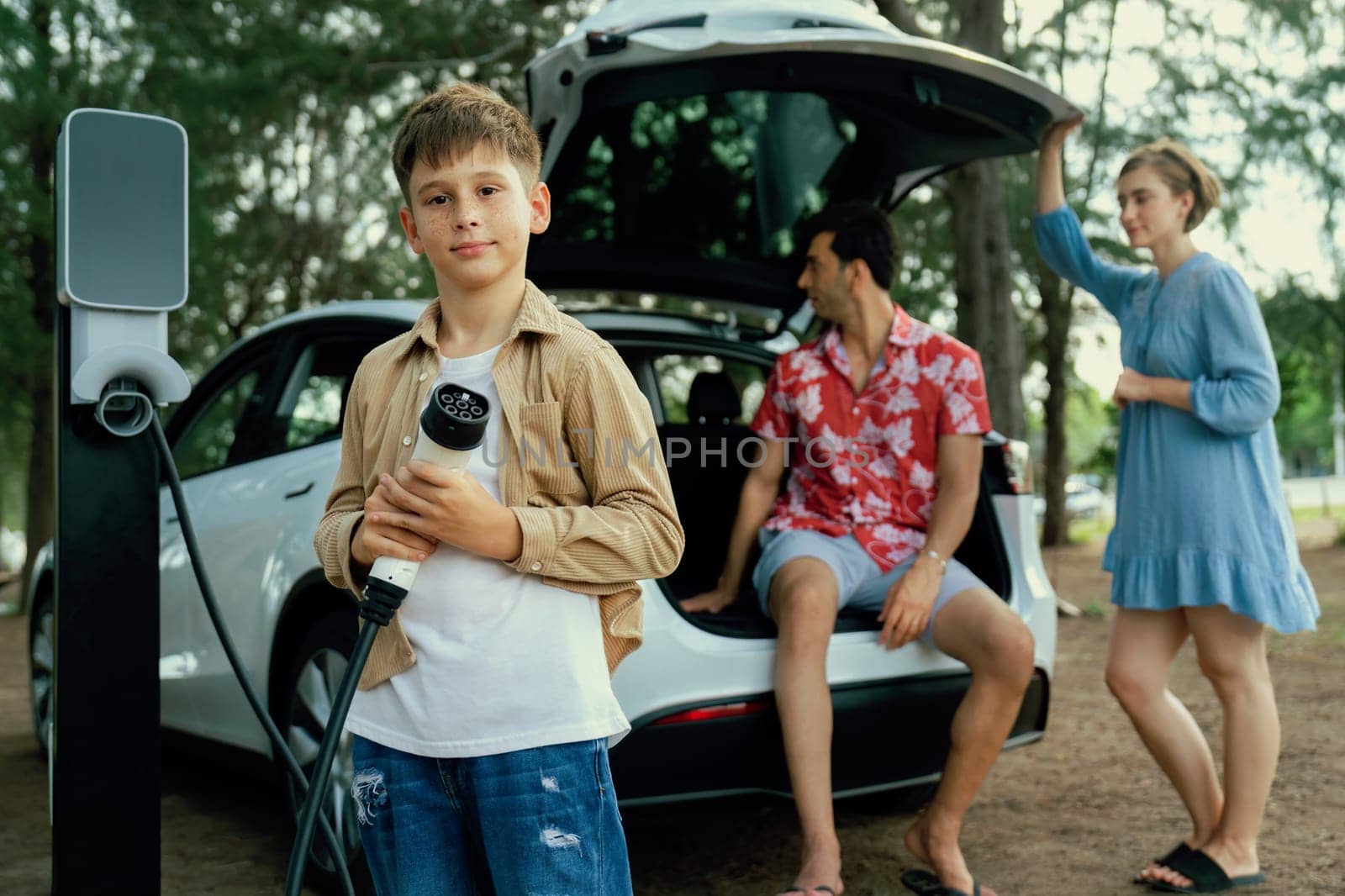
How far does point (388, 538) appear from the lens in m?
1.43

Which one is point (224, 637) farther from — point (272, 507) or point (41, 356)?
point (41, 356)

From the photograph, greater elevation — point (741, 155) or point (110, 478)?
point (741, 155)

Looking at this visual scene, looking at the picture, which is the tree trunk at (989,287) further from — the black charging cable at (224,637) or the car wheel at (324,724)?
the black charging cable at (224,637)

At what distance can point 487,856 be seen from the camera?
1480 mm

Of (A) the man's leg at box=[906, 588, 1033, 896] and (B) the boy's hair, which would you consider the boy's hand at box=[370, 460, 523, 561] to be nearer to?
(B) the boy's hair

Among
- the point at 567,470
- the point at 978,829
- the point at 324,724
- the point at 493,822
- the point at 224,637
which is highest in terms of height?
the point at 567,470

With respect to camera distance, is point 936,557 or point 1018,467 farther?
point 1018,467

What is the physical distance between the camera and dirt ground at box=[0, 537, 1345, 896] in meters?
3.08

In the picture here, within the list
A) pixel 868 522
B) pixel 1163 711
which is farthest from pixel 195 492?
pixel 1163 711

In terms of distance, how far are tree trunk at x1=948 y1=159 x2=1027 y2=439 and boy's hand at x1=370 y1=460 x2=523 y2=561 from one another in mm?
6033

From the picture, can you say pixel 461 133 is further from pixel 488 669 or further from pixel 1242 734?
pixel 1242 734

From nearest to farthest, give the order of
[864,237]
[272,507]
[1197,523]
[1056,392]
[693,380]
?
[1197,523] → [272,507] → [864,237] → [693,380] → [1056,392]

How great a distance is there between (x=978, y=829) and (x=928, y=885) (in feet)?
2.22

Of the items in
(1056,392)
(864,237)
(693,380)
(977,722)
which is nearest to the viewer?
(977,722)
